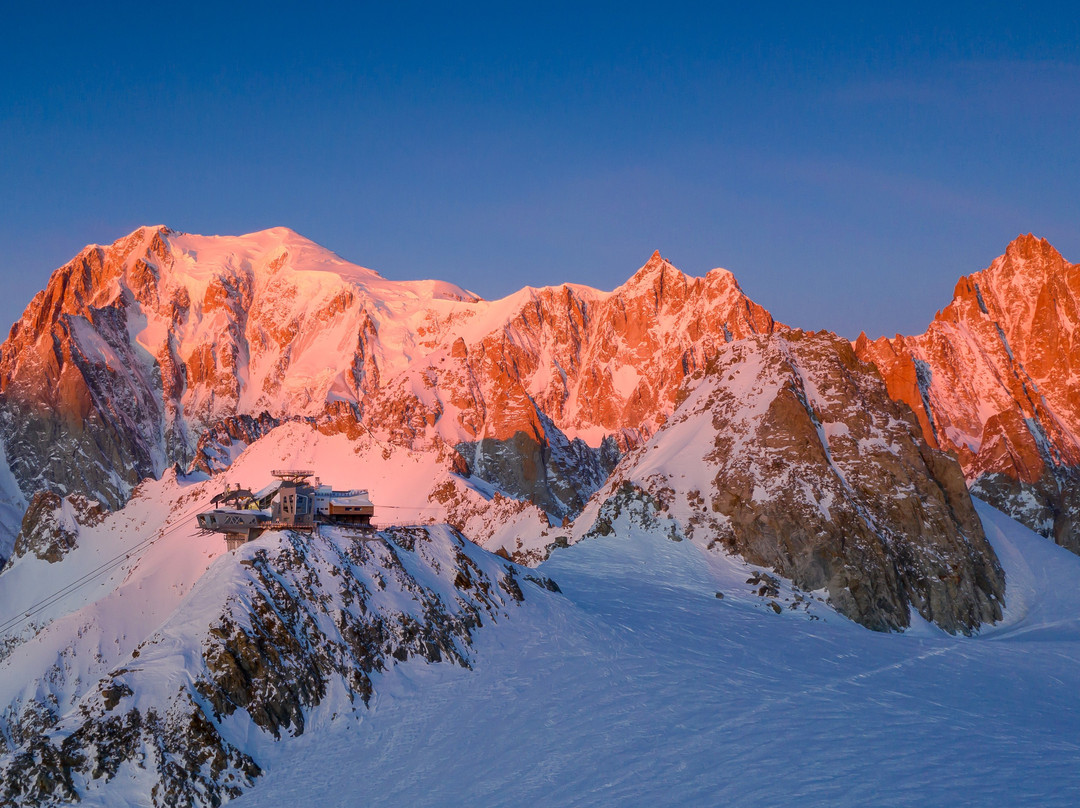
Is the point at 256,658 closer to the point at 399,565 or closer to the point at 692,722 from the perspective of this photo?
the point at 399,565

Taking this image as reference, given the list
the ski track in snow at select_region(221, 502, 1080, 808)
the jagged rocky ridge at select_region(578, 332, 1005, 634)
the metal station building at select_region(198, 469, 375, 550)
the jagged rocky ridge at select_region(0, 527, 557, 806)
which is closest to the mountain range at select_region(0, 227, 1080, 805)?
the jagged rocky ridge at select_region(0, 527, 557, 806)

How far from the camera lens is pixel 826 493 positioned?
7869 cm

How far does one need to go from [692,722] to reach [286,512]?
74.6ft

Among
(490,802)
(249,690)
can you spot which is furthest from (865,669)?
(249,690)

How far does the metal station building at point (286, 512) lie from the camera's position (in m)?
48.5

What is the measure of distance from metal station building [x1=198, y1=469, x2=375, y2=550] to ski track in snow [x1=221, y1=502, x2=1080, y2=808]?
35.2ft

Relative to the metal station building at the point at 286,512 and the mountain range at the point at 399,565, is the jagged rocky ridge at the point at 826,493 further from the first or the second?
the metal station building at the point at 286,512

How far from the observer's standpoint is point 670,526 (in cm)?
7950

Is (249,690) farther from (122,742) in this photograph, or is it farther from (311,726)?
(122,742)

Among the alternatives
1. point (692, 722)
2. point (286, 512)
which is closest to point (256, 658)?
point (286, 512)

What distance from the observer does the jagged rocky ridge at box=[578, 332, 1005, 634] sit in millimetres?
74938

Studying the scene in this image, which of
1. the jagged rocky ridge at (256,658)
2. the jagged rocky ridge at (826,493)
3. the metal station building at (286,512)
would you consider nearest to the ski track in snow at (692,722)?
the jagged rocky ridge at (256,658)

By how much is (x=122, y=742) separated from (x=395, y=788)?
8.92 meters

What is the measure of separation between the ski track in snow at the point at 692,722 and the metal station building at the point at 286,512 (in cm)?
1071
